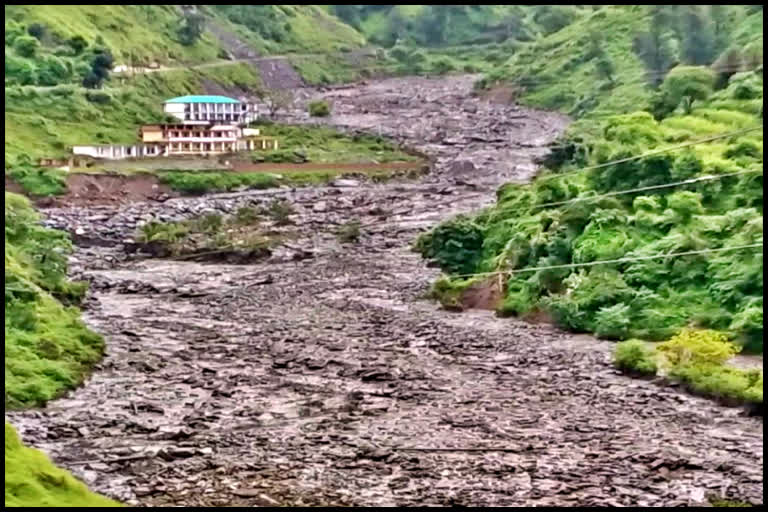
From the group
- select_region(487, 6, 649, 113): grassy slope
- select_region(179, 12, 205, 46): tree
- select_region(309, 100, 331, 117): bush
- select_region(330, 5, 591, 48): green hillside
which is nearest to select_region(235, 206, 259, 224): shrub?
select_region(487, 6, 649, 113): grassy slope

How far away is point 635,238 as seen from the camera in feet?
120

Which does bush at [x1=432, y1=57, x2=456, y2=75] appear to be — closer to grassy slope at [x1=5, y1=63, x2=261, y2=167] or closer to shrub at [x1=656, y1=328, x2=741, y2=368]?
grassy slope at [x1=5, y1=63, x2=261, y2=167]

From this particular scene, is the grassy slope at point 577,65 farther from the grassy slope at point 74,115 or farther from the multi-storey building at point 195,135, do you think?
the grassy slope at point 74,115

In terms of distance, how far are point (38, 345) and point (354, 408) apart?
331 inches

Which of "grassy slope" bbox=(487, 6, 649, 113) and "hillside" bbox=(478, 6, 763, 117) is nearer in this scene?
"hillside" bbox=(478, 6, 763, 117)

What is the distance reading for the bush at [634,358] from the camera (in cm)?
2861

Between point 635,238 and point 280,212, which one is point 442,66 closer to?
point 280,212

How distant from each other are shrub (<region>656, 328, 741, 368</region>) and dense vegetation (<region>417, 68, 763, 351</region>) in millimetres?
2086

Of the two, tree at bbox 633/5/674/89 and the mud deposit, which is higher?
tree at bbox 633/5/674/89

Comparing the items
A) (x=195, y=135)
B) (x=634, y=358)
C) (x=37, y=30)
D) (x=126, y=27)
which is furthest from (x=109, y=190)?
(x=634, y=358)

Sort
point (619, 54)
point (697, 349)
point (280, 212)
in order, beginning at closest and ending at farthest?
point (697, 349) < point (280, 212) < point (619, 54)

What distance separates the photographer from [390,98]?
88312mm

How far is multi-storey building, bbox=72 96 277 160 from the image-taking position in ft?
205

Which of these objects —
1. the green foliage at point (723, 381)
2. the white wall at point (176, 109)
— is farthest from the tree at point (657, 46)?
the green foliage at point (723, 381)
